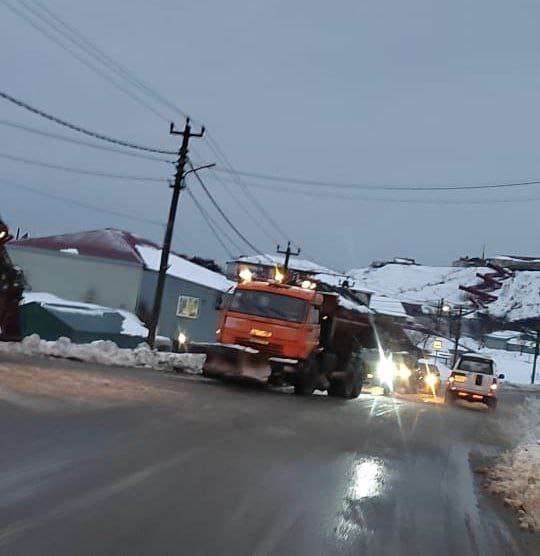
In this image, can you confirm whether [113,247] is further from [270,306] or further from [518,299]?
[518,299]

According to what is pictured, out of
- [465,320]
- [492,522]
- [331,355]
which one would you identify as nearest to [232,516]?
[492,522]

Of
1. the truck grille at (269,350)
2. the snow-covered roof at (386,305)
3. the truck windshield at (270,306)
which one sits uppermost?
the snow-covered roof at (386,305)

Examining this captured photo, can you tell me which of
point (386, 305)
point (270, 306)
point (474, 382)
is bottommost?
point (474, 382)

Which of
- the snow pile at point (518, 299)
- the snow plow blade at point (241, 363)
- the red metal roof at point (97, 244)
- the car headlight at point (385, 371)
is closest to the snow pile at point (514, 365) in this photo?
the snow pile at point (518, 299)

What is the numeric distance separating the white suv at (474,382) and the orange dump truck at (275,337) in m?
8.87

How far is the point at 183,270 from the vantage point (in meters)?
47.8

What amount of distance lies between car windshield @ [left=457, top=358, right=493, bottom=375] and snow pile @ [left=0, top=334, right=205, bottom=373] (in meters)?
10.4

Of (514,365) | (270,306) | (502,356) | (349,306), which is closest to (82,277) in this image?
(349,306)

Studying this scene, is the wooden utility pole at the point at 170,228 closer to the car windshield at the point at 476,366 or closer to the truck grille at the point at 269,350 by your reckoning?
the truck grille at the point at 269,350

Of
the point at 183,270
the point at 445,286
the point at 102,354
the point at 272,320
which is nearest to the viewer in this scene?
the point at 272,320

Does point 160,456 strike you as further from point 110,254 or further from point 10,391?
point 110,254

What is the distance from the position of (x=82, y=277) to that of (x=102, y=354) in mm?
23373

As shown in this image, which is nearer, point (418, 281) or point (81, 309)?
point (81, 309)

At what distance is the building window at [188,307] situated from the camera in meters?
45.5
